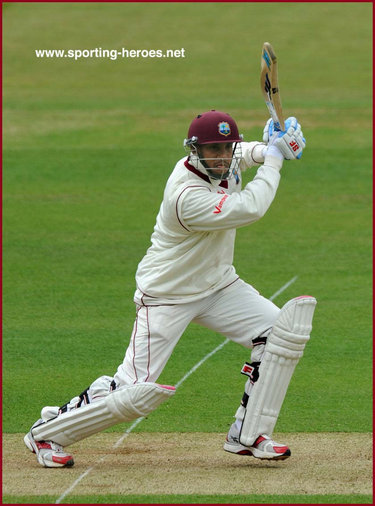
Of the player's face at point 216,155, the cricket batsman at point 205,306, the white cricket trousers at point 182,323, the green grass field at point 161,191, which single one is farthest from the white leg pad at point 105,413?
the player's face at point 216,155

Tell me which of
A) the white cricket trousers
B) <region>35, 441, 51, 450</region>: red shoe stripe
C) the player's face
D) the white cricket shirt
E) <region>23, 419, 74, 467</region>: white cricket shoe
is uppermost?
the player's face

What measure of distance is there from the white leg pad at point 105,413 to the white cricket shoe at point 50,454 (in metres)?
0.03

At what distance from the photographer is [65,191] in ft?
46.3

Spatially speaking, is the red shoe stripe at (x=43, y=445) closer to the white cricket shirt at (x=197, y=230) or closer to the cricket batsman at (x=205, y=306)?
the cricket batsman at (x=205, y=306)

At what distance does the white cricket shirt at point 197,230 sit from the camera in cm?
569

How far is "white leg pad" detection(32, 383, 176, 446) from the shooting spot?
562 centimetres

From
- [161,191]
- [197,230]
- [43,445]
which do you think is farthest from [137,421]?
[161,191]

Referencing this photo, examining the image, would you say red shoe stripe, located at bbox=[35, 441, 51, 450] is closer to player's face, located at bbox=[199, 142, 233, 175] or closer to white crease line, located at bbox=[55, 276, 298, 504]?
white crease line, located at bbox=[55, 276, 298, 504]

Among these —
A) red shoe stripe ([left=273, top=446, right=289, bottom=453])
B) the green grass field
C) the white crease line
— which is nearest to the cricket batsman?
red shoe stripe ([left=273, top=446, right=289, bottom=453])

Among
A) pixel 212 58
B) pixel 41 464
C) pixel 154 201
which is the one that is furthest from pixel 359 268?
pixel 212 58

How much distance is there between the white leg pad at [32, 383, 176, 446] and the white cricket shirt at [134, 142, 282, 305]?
565 millimetres

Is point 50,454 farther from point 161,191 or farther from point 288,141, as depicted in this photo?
point 161,191

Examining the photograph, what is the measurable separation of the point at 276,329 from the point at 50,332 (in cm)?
335

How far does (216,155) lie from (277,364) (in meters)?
1.22
